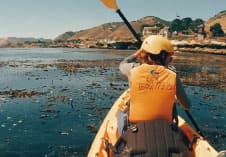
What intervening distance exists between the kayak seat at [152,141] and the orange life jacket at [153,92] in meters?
0.19

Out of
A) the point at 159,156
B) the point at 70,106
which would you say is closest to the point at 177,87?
the point at 159,156

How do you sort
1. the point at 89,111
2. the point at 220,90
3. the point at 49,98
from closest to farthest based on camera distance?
1. the point at 89,111
2. the point at 49,98
3. the point at 220,90

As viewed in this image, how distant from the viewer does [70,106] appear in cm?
2067

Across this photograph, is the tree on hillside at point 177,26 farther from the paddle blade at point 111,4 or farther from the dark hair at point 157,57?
the dark hair at point 157,57

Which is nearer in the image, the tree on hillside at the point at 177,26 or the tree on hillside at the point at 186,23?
the tree on hillside at the point at 177,26

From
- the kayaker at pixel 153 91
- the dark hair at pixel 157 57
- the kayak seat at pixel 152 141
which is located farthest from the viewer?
the dark hair at pixel 157 57

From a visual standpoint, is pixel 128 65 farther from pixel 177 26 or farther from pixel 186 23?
pixel 186 23

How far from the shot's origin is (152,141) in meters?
5.98

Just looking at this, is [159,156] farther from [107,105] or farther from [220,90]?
[220,90]

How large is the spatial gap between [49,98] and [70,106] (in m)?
2.82

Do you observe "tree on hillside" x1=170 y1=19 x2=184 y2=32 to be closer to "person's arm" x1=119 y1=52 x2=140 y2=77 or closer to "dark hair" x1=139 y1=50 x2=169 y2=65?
"person's arm" x1=119 y1=52 x2=140 y2=77

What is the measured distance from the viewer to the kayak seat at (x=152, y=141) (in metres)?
5.92

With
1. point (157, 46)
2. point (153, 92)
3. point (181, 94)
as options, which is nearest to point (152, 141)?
point (153, 92)

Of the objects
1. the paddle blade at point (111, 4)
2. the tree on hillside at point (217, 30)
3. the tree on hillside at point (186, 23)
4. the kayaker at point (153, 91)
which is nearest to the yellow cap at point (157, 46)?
the kayaker at point (153, 91)
